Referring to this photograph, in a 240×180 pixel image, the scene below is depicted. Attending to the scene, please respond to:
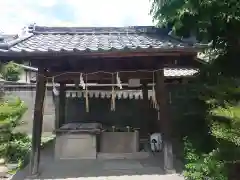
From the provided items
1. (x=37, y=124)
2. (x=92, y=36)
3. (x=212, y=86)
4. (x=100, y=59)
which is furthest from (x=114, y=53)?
(x=92, y=36)

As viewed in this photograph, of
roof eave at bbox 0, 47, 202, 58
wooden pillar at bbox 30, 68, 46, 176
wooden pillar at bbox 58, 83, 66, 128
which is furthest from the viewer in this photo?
wooden pillar at bbox 58, 83, 66, 128

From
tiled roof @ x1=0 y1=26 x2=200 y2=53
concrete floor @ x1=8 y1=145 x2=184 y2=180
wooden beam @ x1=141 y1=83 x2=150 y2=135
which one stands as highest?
tiled roof @ x1=0 y1=26 x2=200 y2=53

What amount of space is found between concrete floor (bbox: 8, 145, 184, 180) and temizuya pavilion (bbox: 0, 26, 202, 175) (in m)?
0.46

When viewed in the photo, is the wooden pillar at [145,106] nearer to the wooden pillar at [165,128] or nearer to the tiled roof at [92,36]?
the tiled roof at [92,36]

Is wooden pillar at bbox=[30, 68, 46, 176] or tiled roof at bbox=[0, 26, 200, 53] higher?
tiled roof at bbox=[0, 26, 200, 53]

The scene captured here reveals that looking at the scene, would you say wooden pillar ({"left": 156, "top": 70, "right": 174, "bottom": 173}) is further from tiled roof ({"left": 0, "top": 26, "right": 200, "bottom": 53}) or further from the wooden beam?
the wooden beam

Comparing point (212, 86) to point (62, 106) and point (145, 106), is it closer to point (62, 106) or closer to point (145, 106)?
point (145, 106)

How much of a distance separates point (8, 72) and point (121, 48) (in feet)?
51.3

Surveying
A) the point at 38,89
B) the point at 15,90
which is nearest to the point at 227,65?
the point at 38,89

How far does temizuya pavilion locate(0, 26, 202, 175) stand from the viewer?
6.79m

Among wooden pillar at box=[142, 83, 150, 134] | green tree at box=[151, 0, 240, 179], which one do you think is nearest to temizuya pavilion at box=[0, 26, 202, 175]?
green tree at box=[151, 0, 240, 179]

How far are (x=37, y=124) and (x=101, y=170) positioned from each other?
2.15 metres

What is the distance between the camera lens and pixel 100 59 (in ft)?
26.0

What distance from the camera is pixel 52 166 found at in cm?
859
